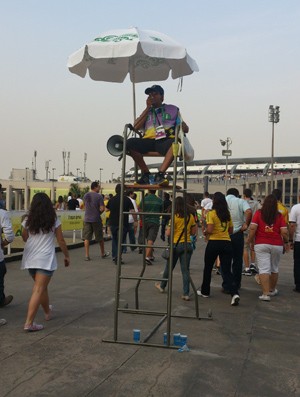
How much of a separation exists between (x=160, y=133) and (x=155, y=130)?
0.10m

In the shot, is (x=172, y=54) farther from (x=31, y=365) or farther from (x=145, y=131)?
(x=31, y=365)

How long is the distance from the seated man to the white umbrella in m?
0.55

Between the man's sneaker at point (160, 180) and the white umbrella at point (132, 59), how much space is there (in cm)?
142

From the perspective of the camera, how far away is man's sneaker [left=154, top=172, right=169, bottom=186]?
18.6 ft

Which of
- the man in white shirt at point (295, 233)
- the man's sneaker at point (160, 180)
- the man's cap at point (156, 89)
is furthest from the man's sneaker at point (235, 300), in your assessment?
the man's cap at point (156, 89)

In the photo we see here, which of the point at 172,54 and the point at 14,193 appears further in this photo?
the point at 14,193

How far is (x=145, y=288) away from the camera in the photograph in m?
8.55

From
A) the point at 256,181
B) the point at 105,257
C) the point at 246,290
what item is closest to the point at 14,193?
the point at 256,181

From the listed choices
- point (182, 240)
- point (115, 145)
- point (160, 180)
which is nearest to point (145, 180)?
point (160, 180)

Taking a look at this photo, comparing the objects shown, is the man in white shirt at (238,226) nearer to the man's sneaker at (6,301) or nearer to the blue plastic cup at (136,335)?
the blue plastic cup at (136,335)

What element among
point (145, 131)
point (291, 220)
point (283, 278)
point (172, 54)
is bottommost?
point (283, 278)

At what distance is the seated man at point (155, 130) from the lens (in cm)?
582

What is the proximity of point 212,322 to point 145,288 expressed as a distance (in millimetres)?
2471

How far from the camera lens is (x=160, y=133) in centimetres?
586
